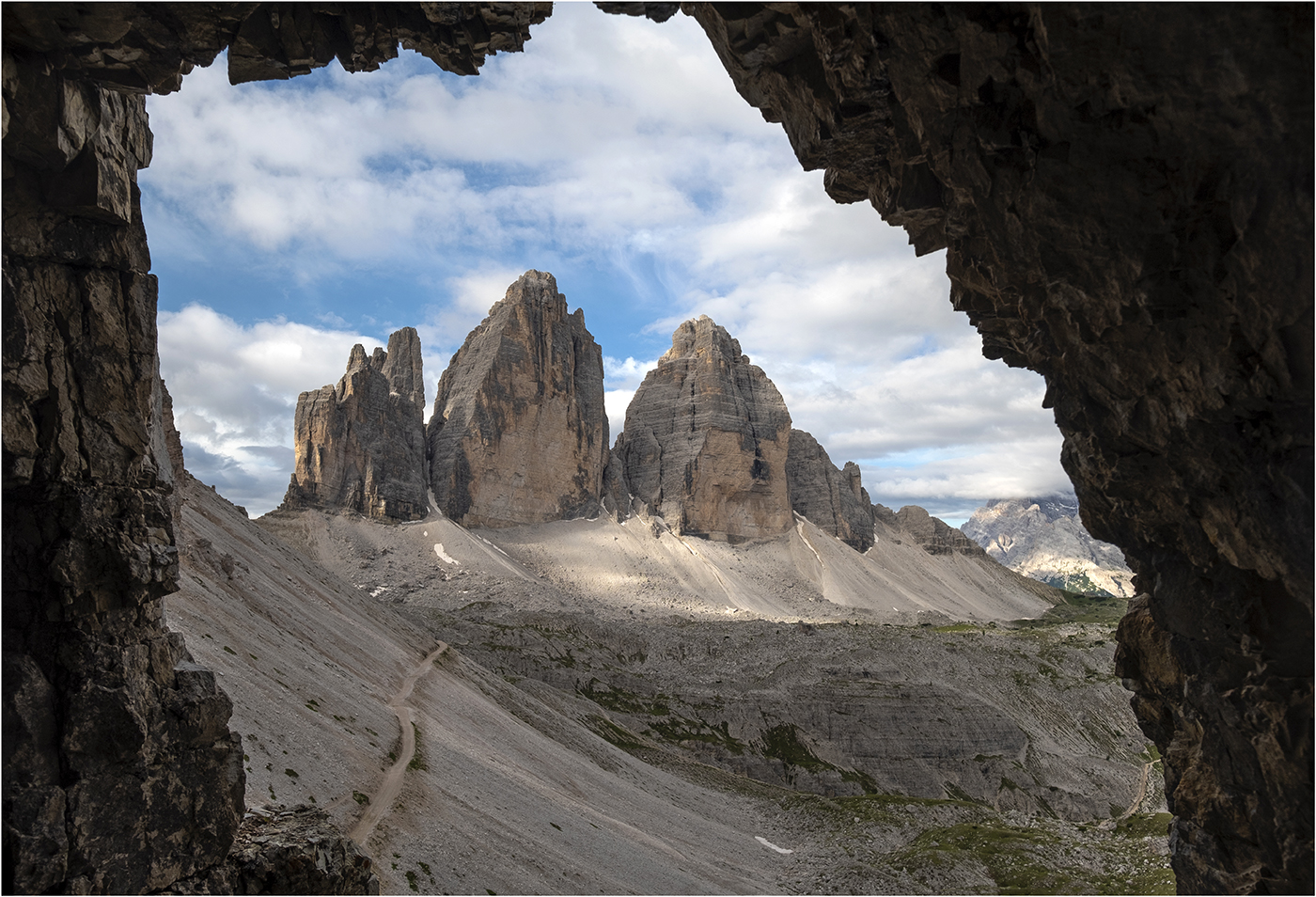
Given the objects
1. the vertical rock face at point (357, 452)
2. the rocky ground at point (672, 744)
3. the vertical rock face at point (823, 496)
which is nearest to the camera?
the rocky ground at point (672, 744)

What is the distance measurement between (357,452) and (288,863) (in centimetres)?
13648

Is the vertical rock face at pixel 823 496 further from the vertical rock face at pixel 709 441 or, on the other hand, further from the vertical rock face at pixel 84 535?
the vertical rock face at pixel 84 535

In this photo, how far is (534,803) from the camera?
31.4 metres

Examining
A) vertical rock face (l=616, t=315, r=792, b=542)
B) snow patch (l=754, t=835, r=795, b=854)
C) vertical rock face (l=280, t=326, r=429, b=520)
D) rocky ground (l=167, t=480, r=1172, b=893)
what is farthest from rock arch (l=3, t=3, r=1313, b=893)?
vertical rock face (l=616, t=315, r=792, b=542)

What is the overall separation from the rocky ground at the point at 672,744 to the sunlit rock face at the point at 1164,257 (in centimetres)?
1946

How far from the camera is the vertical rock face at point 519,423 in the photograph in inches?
6019

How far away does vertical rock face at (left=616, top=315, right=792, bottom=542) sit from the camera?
168750 mm

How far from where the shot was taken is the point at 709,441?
6708 inches

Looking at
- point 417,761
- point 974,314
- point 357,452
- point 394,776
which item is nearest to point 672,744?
point 417,761

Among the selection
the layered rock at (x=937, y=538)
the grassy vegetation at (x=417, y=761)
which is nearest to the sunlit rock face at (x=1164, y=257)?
the grassy vegetation at (x=417, y=761)

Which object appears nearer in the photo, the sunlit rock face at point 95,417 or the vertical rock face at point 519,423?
the sunlit rock face at point 95,417

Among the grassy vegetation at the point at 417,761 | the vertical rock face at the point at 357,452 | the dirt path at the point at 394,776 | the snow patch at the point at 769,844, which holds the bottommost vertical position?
the snow patch at the point at 769,844

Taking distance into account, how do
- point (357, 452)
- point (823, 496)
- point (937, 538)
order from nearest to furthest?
1. point (357, 452)
2. point (823, 496)
3. point (937, 538)

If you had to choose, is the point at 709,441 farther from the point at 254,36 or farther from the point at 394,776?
the point at 254,36
